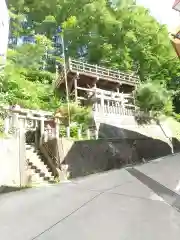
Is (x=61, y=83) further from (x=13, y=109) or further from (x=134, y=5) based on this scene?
(x=134, y=5)

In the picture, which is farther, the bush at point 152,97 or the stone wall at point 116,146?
the bush at point 152,97

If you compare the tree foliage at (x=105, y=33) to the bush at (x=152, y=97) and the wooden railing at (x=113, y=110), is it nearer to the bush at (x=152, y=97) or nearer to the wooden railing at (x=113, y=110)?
the bush at (x=152, y=97)

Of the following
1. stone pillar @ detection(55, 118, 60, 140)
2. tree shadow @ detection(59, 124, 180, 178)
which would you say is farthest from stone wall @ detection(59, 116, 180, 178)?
stone pillar @ detection(55, 118, 60, 140)

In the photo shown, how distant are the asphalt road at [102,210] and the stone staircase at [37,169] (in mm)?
8314

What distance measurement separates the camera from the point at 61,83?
1894cm

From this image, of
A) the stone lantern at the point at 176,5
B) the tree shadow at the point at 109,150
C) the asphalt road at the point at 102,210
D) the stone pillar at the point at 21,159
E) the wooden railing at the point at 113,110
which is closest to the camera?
the asphalt road at the point at 102,210

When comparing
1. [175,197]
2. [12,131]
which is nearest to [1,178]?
[12,131]

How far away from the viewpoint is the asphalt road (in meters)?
1.30

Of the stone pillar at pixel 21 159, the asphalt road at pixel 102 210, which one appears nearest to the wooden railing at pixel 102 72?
A: the stone pillar at pixel 21 159

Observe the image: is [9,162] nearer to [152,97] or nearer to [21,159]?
[21,159]

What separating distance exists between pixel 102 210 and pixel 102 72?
18.7m

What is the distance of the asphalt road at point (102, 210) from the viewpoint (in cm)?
130

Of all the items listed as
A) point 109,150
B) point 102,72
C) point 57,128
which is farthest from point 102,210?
point 102,72

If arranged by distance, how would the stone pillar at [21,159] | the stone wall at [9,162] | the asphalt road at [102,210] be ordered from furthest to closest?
the stone pillar at [21,159]
the stone wall at [9,162]
the asphalt road at [102,210]
